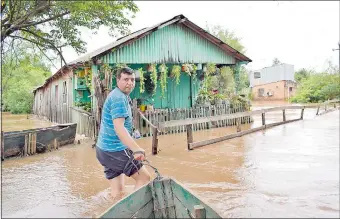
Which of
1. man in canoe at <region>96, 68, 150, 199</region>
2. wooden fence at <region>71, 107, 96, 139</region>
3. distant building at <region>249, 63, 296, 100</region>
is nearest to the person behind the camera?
man in canoe at <region>96, 68, 150, 199</region>

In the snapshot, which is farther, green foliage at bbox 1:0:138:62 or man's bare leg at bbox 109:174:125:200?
green foliage at bbox 1:0:138:62

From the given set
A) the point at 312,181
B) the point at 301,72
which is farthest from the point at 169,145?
the point at 301,72

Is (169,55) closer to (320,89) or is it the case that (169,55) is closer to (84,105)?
(84,105)

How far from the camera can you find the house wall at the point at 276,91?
49031 millimetres

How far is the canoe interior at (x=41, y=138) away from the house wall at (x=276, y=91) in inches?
1636

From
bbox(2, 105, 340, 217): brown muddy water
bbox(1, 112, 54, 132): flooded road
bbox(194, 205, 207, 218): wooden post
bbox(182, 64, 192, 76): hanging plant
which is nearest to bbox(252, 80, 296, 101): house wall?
bbox(1, 112, 54, 132): flooded road

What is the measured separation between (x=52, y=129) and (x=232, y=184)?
682 cm

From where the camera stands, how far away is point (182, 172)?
741 centimetres

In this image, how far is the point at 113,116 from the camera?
3.93m

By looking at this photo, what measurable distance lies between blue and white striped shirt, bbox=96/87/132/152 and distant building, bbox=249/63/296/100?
154 feet

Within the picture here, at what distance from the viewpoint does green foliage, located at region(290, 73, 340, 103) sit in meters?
38.9

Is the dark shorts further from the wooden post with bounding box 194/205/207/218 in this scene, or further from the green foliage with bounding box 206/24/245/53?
the green foliage with bounding box 206/24/245/53

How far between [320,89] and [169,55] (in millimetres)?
31734

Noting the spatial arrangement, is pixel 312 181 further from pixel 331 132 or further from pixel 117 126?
pixel 331 132
